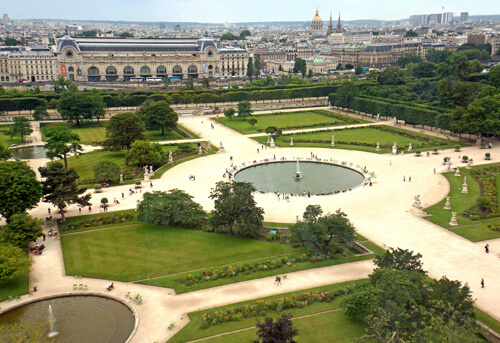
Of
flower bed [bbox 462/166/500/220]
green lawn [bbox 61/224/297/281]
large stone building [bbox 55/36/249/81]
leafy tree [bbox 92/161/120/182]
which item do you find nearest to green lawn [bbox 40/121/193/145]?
leafy tree [bbox 92/161/120/182]

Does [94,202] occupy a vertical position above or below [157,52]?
below

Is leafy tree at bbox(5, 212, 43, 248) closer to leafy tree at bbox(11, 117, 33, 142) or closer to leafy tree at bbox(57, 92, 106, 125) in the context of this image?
leafy tree at bbox(11, 117, 33, 142)

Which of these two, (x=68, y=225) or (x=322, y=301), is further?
(x=68, y=225)

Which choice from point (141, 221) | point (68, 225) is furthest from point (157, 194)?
point (68, 225)

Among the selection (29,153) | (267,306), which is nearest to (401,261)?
(267,306)

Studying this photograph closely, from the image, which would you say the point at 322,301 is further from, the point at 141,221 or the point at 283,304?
the point at 141,221

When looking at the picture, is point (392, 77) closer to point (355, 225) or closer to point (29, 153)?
point (355, 225)
